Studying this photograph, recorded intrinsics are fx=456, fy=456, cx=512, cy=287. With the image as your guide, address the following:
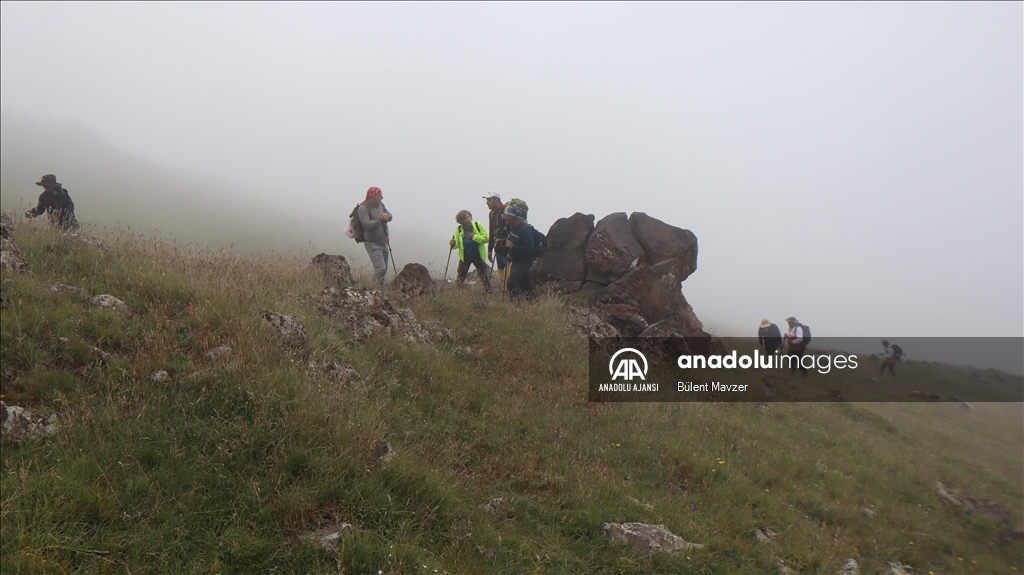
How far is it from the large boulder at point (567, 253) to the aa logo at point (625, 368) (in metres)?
5.18

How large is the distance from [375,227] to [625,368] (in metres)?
6.98

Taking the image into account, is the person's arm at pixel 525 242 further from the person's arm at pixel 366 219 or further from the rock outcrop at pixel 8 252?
the rock outcrop at pixel 8 252

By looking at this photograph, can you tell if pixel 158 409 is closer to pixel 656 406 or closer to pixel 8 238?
pixel 8 238

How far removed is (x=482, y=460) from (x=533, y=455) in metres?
0.71

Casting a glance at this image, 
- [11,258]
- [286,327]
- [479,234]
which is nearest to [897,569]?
[286,327]

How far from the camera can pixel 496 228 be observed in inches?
527

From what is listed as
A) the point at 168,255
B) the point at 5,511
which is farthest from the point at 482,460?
the point at 168,255

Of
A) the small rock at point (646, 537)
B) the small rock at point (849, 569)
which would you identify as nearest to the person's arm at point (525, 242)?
the small rock at point (646, 537)

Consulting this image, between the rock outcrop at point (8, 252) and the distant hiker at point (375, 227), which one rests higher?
the distant hiker at point (375, 227)

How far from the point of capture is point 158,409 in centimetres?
434

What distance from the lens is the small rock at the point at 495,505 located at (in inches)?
190

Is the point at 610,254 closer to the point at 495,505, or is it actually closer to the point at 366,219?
the point at 366,219

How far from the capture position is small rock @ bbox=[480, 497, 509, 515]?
190 inches

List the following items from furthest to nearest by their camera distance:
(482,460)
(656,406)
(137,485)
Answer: (656,406) → (482,460) → (137,485)
